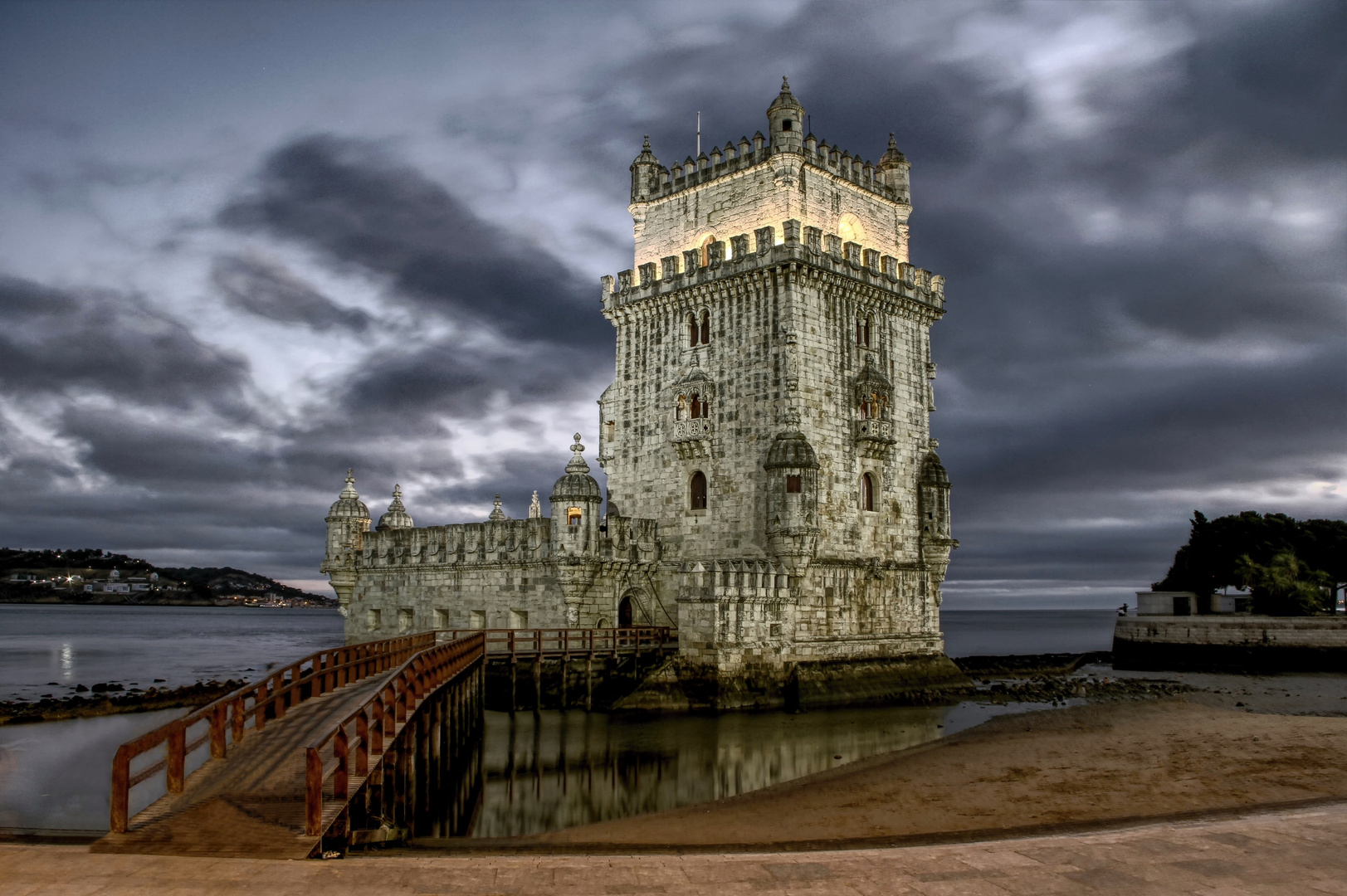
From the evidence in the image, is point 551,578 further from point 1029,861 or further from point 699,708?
point 1029,861

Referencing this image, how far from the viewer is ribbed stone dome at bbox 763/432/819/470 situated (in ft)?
110

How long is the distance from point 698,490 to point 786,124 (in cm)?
1452

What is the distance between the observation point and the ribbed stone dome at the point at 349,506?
4634cm

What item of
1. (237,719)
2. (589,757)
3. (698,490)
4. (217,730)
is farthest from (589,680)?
(217,730)

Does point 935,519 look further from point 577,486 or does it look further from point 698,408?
point 577,486

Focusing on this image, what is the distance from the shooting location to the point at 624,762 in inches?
971

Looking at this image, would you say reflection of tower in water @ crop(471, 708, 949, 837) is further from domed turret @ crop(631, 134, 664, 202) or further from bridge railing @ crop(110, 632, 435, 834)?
domed turret @ crop(631, 134, 664, 202)

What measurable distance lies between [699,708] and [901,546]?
478 inches

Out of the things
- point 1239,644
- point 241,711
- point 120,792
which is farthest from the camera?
point 1239,644

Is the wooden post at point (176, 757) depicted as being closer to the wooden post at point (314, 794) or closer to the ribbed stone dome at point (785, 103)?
the wooden post at point (314, 794)

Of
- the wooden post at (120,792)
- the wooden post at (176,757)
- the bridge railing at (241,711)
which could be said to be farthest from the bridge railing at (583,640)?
the wooden post at (120,792)

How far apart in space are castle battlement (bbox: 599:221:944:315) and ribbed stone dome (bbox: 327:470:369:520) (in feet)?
54.1

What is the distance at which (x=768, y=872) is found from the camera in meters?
10.2

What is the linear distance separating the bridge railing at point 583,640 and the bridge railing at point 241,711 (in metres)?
3.67
